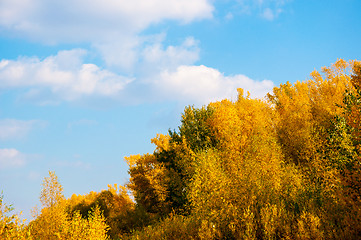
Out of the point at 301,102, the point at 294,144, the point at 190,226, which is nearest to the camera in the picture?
the point at 190,226

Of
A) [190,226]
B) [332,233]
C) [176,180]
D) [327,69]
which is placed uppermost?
[327,69]

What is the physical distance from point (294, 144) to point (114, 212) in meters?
40.1

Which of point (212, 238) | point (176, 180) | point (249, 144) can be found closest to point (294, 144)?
point (249, 144)

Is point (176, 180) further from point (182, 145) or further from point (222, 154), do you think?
point (222, 154)

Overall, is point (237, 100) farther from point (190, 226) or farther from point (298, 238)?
point (298, 238)

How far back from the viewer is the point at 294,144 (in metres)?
53.0

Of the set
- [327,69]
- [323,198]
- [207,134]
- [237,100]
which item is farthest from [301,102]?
[323,198]

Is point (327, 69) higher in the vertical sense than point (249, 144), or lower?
higher

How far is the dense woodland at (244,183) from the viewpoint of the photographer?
23.6 m

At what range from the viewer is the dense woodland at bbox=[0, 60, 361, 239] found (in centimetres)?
2359

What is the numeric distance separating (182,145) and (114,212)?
2992 cm

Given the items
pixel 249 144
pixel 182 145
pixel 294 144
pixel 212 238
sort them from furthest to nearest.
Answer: pixel 294 144
pixel 182 145
pixel 249 144
pixel 212 238

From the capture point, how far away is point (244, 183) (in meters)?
28.8

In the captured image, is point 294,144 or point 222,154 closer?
point 222,154
